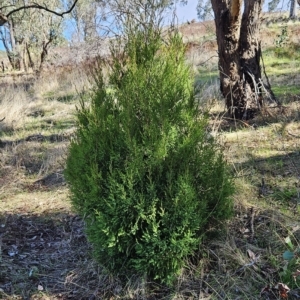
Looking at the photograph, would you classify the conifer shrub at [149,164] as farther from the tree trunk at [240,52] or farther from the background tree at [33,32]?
the background tree at [33,32]

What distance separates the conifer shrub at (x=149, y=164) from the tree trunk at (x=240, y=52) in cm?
343

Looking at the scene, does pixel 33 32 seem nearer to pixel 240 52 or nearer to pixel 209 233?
pixel 240 52

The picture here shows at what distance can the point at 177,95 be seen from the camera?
8.14 feet

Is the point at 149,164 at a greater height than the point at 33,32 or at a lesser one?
lesser

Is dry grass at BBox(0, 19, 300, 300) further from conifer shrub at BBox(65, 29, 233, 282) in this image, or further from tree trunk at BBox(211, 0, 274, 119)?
tree trunk at BBox(211, 0, 274, 119)

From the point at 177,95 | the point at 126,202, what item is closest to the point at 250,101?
the point at 177,95

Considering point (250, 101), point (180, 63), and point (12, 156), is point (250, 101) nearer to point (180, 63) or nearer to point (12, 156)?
point (180, 63)

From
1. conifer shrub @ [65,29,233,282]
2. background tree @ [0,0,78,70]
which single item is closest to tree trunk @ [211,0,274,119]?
conifer shrub @ [65,29,233,282]

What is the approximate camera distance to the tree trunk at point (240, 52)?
18.7 ft

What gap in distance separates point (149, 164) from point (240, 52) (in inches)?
166

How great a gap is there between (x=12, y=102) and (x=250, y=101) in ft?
21.6

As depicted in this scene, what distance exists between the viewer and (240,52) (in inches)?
235

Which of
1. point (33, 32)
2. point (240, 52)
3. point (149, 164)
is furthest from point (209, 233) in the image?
point (33, 32)

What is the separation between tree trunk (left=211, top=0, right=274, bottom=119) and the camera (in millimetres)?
5711
